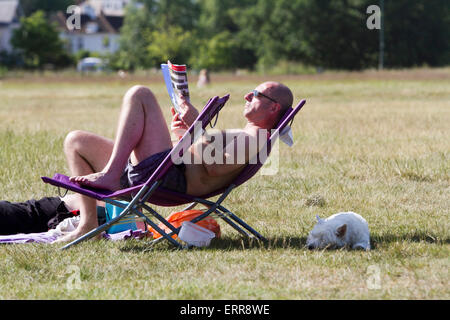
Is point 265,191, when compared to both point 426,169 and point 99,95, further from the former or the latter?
point 99,95

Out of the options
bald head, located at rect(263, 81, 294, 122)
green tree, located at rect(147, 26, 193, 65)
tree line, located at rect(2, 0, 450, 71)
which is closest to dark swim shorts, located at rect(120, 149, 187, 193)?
bald head, located at rect(263, 81, 294, 122)

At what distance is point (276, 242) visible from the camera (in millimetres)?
5402

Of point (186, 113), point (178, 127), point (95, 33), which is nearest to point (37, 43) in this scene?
point (95, 33)

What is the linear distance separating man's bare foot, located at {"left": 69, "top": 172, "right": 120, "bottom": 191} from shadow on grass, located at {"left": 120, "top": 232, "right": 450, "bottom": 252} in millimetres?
468

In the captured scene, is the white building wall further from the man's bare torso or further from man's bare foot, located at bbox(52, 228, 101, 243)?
the man's bare torso

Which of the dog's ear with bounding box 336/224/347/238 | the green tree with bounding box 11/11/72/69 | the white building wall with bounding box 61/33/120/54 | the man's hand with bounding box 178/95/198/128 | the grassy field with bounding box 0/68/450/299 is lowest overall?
the white building wall with bounding box 61/33/120/54

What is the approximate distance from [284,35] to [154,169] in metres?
71.9

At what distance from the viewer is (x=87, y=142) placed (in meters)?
5.45

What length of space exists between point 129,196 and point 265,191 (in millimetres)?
2654

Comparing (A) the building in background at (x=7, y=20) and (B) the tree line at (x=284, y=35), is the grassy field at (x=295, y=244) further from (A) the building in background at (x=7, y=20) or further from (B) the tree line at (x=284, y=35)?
(A) the building in background at (x=7, y=20)

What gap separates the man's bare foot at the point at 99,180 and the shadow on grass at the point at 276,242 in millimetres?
468

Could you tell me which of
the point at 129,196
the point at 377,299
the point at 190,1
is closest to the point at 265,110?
the point at 129,196

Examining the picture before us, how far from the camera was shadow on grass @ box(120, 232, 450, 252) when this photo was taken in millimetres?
5219

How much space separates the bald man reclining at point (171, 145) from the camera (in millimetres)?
5074
